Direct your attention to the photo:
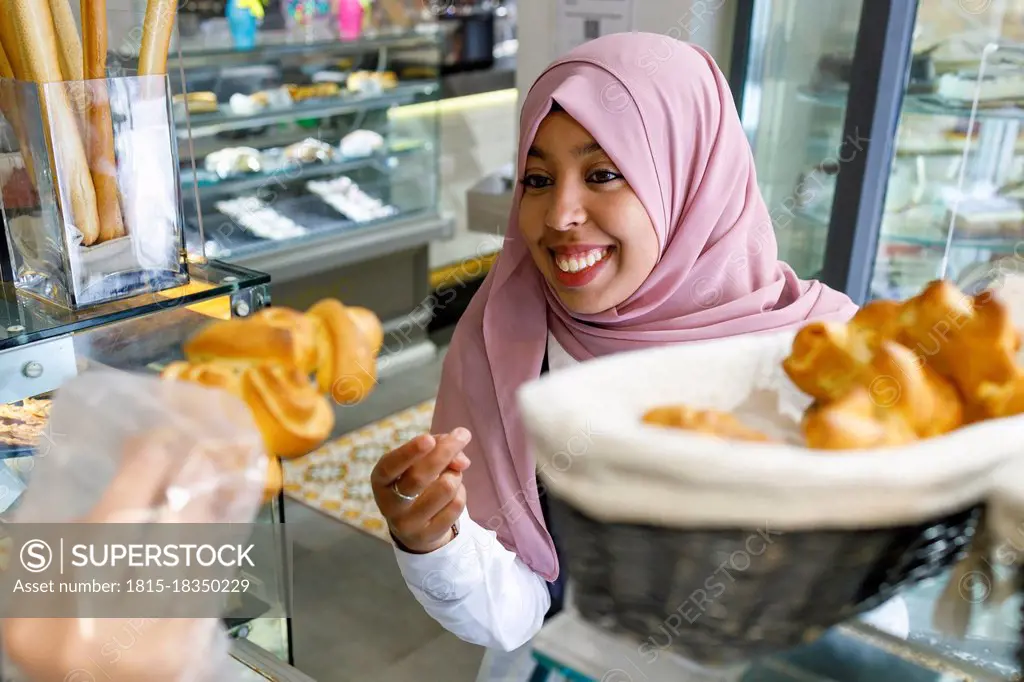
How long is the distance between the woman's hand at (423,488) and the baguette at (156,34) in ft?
0.88

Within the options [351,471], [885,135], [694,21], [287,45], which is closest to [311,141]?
[287,45]

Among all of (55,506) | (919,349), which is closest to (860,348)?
(919,349)

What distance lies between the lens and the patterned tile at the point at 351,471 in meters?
2.62

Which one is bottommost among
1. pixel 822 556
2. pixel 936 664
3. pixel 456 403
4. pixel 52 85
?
pixel 456 403

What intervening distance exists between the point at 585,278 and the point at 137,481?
541 millimetres

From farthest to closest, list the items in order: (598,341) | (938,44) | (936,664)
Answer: (938,44) → (598,341) → (936,664)

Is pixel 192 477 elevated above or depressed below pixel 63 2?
below

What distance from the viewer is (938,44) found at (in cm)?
231

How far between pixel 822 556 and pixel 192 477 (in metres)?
0.23

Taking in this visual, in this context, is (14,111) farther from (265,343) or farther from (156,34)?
(265,343)

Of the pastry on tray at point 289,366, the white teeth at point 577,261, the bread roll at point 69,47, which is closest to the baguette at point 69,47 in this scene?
the bread roll at point 69,47

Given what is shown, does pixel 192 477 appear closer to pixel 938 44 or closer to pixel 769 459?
pixel 769 459

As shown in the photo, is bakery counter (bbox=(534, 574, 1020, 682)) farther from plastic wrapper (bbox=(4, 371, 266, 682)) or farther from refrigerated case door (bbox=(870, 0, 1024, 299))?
refrigerated case door (bbox=(870, 0, 1024, 299))

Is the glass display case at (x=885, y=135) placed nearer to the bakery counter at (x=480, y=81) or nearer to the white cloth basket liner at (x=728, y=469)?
the bakery counter at (x=480, y=81)
